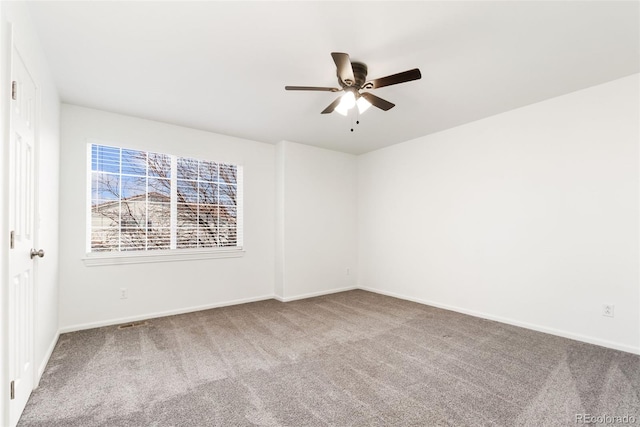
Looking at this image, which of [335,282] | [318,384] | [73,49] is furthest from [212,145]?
[318,384]

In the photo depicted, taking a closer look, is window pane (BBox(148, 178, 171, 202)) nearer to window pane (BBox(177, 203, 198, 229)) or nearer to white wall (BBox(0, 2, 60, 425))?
window pane (BBox(177, 203, 198, 229))

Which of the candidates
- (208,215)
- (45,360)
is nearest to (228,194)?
(208,215)

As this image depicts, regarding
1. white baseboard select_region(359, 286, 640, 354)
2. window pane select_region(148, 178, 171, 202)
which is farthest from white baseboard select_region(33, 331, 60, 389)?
white baseboard select_region(359, 286, 640, 354)

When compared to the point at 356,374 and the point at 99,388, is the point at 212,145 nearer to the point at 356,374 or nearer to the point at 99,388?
the point at 99,388

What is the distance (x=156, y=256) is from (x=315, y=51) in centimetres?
318

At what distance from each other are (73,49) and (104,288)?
2.56 meters

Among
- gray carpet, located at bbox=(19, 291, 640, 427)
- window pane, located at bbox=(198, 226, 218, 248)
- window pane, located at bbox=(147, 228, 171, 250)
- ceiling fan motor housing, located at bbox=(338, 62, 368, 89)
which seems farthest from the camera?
window pane, located at bbox=(198, 226, 218, 248)

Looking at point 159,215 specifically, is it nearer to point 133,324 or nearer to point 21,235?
point 133,324

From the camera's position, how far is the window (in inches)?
143

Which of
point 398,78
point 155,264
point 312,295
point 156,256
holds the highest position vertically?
point 398,78

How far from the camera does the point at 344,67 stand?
217 centimetres

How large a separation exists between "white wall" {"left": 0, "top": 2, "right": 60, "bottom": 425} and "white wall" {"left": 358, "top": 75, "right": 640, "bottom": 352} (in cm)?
436

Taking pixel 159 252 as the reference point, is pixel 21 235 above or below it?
above

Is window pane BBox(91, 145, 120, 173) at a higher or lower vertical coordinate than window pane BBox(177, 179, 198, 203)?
higher
